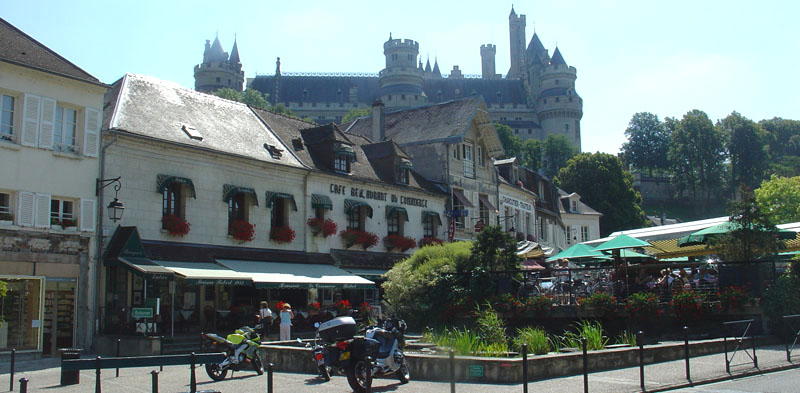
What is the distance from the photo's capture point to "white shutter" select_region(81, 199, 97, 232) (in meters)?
19.3

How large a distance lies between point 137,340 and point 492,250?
943 centimetres

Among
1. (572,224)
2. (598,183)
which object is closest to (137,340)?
(572,224)

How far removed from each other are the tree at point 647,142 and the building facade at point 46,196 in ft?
302

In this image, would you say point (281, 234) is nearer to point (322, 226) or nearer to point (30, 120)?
point (322, 226)

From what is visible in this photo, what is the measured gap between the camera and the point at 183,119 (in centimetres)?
2416

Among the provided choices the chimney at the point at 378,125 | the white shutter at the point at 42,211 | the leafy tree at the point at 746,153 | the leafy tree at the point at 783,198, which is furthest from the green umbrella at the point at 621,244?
the leafy tree at the point at 746,153

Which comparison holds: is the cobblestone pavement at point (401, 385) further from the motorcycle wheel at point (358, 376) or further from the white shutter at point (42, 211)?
the white shutter at point (42, 211)

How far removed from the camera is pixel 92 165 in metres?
19.8

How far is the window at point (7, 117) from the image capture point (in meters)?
18.3

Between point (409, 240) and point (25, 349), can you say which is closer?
point (25, 349)

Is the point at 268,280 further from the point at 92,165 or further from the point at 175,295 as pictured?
the point at 92,165

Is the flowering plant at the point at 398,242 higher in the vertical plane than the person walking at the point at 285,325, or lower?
higher

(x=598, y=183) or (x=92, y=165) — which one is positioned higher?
(x=598, y=183)

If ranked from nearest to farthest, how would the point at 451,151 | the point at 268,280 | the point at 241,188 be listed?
1. the point at 268,280
2. the point at 241,188
3. the point at 451,151
